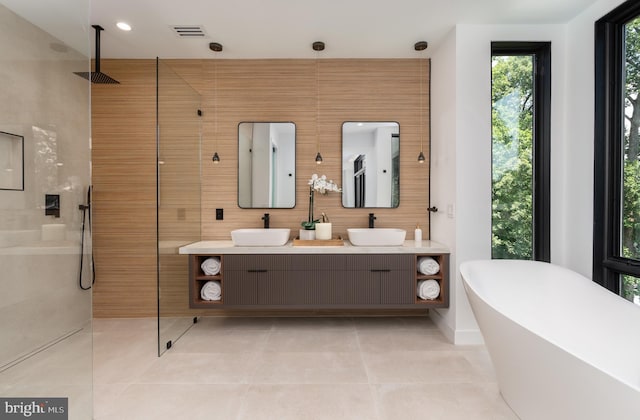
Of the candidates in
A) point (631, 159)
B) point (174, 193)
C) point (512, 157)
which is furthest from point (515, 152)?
point (174, 193)

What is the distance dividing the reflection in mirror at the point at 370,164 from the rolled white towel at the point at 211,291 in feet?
4.79

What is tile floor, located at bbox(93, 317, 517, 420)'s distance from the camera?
1.81 meters

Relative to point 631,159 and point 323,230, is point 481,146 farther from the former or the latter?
point 323,230

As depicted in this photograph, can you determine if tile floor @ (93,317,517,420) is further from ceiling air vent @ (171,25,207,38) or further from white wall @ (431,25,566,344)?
ceiling air vent @ (171,25,207,38)

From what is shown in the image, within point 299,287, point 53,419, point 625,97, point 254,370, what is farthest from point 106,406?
point 625,97

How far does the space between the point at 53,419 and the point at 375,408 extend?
5.58 ft

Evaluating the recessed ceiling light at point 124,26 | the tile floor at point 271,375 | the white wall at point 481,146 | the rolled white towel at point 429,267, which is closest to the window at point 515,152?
the white wall at point 481,146

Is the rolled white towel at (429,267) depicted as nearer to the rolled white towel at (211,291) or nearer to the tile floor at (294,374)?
the tile floor at (294,374)

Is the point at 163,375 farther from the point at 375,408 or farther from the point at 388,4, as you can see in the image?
the point at 388,4

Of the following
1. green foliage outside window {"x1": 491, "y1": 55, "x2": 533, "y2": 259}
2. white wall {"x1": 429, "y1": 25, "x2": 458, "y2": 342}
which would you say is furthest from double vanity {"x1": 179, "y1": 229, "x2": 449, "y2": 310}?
green foliage outside window {"x1": 491, "y1": 55, "x2": 533, "y2": 259}

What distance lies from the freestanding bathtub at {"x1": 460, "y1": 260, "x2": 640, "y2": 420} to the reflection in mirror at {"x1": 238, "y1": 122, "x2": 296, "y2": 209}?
6.04 ft

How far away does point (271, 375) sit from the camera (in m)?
2.16

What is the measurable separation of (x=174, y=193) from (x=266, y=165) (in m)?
0.96

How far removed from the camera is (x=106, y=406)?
72.9 inches
